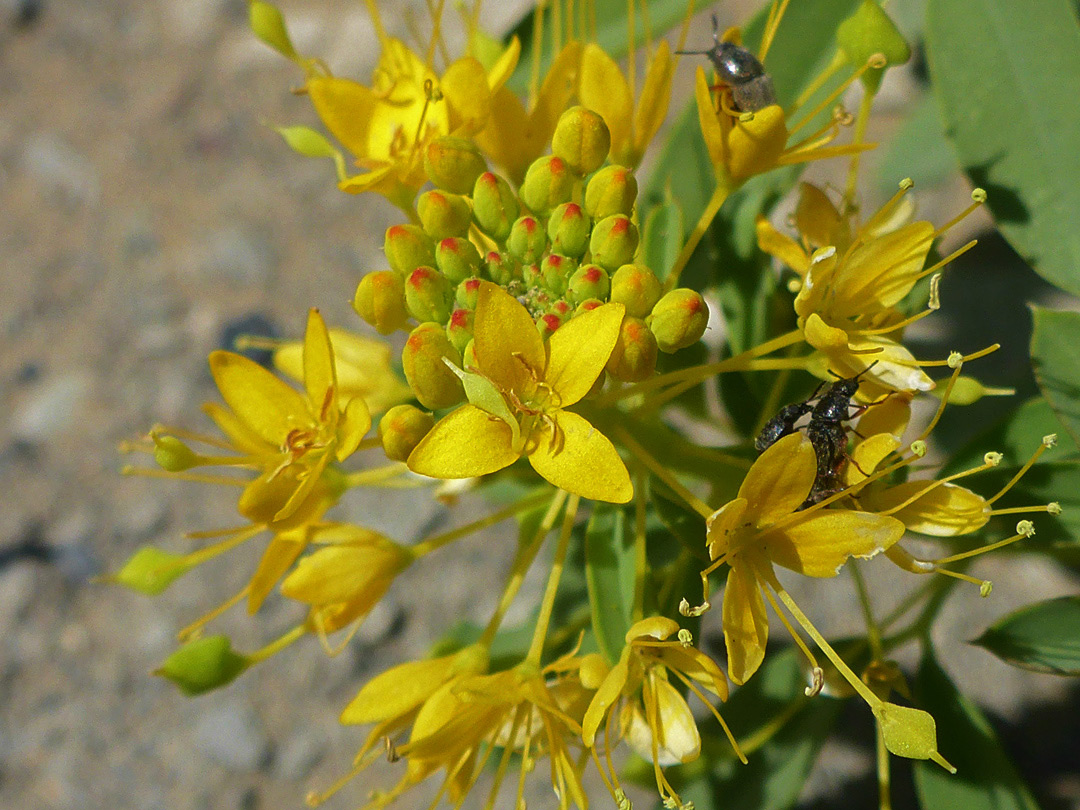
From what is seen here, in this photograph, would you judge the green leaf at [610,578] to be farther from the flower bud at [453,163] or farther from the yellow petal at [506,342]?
the flower bud at [453,163]

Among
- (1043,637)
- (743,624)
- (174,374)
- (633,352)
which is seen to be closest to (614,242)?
(633,352)

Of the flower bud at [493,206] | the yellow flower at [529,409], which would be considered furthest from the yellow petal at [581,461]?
the flower bud at [493,206]

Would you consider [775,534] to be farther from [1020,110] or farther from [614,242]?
[1020,110]

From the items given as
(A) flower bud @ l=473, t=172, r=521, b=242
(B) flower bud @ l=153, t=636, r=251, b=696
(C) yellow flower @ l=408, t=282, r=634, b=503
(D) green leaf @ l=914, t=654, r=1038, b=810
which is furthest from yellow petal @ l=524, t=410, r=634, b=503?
(D) green leaf @ l=914, t=654, r=1038, b=810

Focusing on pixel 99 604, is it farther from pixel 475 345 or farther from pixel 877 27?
pixel 877 27

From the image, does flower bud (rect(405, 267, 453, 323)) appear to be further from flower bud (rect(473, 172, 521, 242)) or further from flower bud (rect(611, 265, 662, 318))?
flower bud (rect(611, 265, 662, 318))
